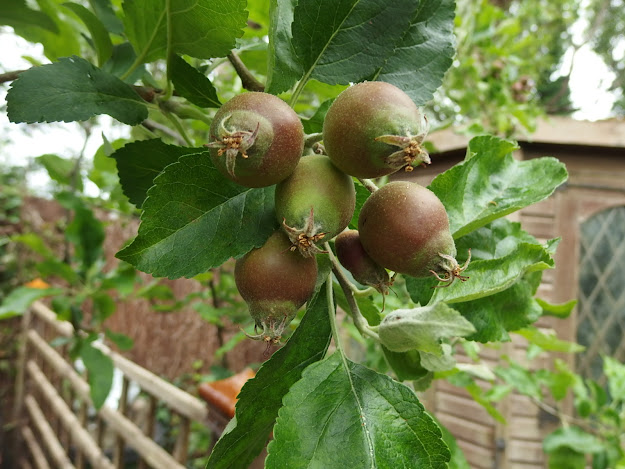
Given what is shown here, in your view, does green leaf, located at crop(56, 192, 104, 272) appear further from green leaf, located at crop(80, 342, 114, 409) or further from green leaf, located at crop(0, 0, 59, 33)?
green leaf, located at crop(0, 0, 59, 33)

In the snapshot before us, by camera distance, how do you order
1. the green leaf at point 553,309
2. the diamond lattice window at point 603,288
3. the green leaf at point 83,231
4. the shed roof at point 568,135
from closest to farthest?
the green leaf at point 553,309, the green leaf at point 83,231, the shed roof at point 568,135, the diamond lattice window at point 603,288

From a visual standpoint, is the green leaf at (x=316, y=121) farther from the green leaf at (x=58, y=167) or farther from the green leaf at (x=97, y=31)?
the green leaf at (x=58, y=167)

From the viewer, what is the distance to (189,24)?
460 millimetres

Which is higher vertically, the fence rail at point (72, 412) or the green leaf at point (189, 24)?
the green leaf at point (189, 24)

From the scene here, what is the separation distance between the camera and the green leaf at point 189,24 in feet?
1.42

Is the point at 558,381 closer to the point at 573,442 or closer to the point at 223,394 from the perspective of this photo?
the point at 573,442

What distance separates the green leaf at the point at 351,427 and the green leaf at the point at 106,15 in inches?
21.7

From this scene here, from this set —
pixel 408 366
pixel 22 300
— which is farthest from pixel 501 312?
pixel 22 300

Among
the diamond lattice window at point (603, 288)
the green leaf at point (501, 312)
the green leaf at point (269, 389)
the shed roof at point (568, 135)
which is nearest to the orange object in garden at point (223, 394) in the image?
the green leaf at point (269, 389)

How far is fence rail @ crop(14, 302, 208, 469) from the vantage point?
4.64ft

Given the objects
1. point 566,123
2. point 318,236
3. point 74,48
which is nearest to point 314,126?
point 318,236

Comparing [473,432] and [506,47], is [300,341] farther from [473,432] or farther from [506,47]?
[506,47]

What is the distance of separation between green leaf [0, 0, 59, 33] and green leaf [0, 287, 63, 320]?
3.17ft

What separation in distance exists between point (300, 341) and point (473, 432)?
6.21 ft
